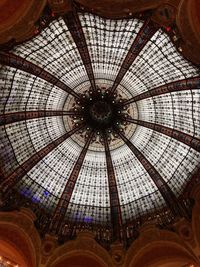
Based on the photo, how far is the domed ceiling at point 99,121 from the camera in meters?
18.9

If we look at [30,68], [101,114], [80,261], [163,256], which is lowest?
[163,256]

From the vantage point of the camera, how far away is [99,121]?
74.6 ft

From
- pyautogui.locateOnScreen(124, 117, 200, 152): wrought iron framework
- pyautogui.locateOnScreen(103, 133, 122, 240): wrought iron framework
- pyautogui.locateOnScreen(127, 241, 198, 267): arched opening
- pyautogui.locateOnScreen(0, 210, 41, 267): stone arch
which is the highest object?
pyautogui.locateOnScreen(124, 117, 200, 152): wrought iron framework

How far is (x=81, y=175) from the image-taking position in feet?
73.8

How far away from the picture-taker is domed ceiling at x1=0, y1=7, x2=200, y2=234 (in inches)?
745

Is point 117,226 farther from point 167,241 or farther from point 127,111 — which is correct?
point 127,111

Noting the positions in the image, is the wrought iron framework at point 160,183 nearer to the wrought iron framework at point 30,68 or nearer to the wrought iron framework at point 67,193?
the wrought iron framework at point 67,193

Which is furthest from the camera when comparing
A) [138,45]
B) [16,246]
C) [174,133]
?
[174,133]

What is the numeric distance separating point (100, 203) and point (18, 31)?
1299cm

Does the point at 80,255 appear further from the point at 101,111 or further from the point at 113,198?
the point at 101,111

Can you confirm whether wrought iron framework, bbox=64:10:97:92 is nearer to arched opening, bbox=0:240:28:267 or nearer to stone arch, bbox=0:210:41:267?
stone arch, bbox=0:210:41:267

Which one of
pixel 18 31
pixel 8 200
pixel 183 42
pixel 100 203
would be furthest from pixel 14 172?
pixel 183 42

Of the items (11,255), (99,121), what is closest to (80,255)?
(11,255)

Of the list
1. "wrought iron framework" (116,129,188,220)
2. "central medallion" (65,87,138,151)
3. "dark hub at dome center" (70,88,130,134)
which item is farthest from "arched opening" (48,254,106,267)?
"dark hub at dome center" (70,88,130,134)
